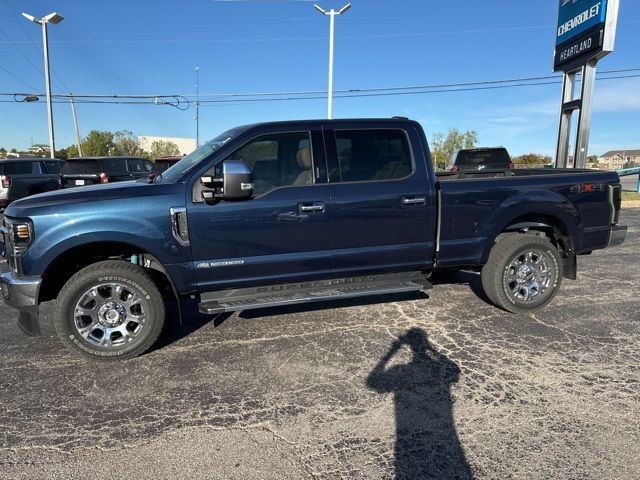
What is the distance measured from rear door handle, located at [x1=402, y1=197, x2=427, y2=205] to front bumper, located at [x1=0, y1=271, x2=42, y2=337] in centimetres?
330

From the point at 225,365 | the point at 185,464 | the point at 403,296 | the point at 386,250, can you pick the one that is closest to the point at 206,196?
the point at 225,365

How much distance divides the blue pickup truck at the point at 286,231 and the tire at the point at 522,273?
2 centimetres

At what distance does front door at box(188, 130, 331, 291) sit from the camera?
13.1ft

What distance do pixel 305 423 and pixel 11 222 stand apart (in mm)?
2893

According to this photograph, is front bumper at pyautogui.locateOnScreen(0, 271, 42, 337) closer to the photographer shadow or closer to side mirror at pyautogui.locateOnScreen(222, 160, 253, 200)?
side mirror at pyautogui.locateOnScreen(222, 160, 253, 200)

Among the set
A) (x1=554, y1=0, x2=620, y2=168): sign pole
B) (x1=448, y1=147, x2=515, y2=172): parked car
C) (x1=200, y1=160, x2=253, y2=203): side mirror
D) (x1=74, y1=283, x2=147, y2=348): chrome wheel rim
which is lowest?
(x1=74, y1=283, x2=147, y2=348): chrome wheel rim

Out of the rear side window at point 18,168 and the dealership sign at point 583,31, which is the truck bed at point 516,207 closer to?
the dealership sign at point 583,31

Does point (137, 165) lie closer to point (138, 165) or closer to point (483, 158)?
point (138, 165)

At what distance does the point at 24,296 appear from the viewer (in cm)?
373

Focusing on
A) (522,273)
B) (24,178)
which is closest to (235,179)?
(522,273)

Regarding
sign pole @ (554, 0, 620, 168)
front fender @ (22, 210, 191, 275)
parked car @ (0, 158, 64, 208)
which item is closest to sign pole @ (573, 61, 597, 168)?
sign pole @ (554, 0, 620, 168)

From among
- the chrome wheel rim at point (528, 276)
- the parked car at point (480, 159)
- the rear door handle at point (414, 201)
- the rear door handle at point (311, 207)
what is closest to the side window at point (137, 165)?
the parked car at point (480, 159)

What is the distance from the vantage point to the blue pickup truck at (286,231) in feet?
12.4

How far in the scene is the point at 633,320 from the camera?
15.5ft
